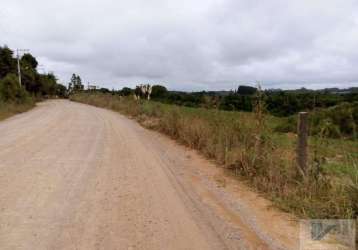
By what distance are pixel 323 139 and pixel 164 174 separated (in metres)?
3.07

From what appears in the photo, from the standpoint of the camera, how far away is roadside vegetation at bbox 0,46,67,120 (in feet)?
84.4

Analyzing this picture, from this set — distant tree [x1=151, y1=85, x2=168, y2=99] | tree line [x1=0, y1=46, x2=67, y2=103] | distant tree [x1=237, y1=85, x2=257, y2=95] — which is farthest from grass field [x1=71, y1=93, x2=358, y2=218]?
tree line [x1=0, y1=46, x2=67, y2=103]

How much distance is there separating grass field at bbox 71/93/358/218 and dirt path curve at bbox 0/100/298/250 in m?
0.60

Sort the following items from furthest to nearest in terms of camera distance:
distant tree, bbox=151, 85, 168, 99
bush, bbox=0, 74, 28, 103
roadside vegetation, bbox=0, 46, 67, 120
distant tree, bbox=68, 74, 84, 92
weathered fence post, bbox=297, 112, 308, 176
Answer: distant tree, bbox=68, 74, 84, 92
distant tree, bbox=151, 85, 168, 99
bush, bbox=0, 74, 28, 103
roadside vegetation, bbox=0, 46, 67, 120
weathered fence post, bbox=297, 112, 308, 176

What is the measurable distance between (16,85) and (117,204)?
29.3 m

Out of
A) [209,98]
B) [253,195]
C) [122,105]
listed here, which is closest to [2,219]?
[253,195]

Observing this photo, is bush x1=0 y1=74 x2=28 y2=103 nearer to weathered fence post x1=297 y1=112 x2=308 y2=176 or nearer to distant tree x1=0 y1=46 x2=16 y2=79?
distant tree x1=0 y1=46 x2=16 y2=79

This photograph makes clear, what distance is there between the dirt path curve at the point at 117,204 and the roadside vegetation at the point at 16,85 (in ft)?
48.1

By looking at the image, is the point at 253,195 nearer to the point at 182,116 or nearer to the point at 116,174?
the point at 116,174

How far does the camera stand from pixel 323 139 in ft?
18.5

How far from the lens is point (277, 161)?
20.3 ft

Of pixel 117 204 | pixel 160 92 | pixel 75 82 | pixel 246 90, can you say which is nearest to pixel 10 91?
pixel 160 92

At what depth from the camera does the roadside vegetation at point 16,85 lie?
25.7 metres

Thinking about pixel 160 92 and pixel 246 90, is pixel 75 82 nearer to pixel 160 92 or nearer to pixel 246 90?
pixel 160 92
